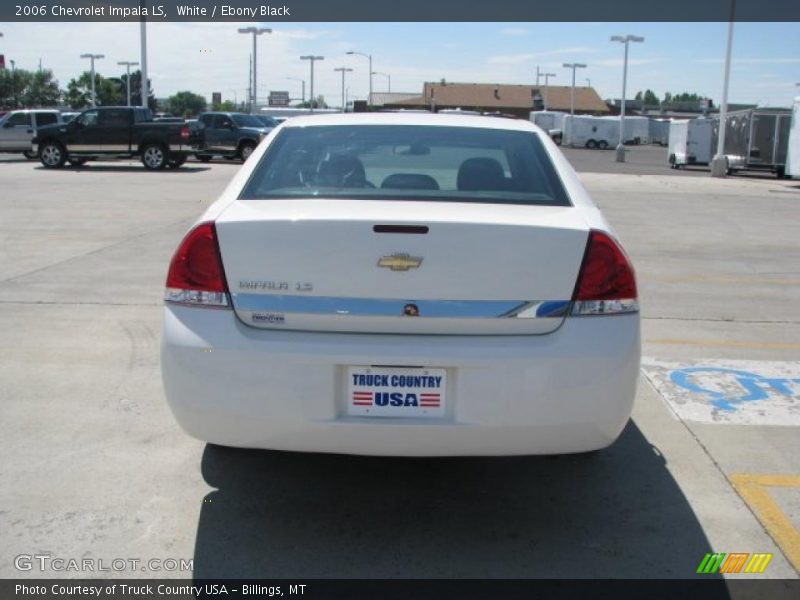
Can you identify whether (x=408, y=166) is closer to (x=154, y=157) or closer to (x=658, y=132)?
(x=154, y=157)

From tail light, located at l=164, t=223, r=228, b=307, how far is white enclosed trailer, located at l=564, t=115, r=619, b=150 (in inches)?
2684

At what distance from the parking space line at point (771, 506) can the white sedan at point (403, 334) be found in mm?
844

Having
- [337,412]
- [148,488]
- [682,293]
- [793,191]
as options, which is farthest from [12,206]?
[793,191]

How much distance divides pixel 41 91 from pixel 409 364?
100m

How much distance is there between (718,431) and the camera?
4.65m

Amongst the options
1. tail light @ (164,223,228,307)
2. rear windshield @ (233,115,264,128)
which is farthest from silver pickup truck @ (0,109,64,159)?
tail light @ (164,223,228,307)

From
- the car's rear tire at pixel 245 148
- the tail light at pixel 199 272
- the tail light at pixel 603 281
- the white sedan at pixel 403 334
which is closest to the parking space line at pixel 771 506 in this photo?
the white sedan at pixel 403 334

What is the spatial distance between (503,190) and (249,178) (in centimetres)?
113

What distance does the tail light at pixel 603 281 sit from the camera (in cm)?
326

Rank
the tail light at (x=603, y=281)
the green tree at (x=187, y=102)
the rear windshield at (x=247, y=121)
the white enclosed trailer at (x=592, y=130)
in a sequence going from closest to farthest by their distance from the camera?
the tail light at (x=603, y=281)
the rear windshield at (x=247, y=121)
the white enclosed trailer at (x=592, y=130)
the green tree at (x=187, y=102)

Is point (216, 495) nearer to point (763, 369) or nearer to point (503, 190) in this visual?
point (503, 190)

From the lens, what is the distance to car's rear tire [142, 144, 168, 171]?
25734mm

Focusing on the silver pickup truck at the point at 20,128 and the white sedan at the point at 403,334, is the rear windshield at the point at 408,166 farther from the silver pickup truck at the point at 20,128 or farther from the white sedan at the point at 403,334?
the silver pickup truck at the point at 20,128

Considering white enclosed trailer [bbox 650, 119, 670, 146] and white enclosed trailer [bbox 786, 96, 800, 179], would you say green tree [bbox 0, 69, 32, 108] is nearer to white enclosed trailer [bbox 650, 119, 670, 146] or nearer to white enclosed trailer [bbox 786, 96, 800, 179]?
white enclosed trailer [bbox 650, 119, 670, 146]
